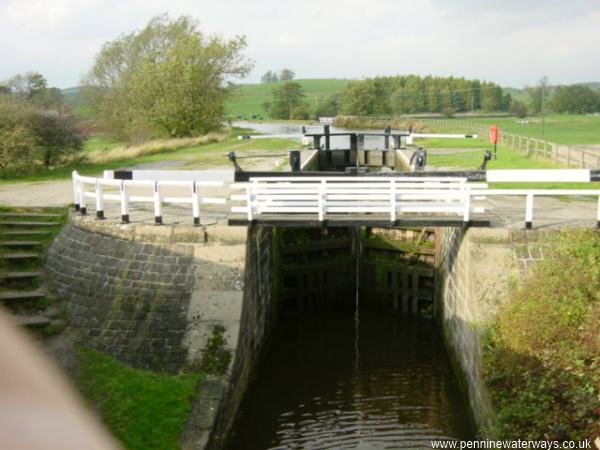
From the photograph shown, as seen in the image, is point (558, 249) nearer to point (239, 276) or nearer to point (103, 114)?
point (239, 276)

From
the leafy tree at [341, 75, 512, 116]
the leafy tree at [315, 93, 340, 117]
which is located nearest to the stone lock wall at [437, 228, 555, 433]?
the leafy tree at [341, 75, 512, 116]

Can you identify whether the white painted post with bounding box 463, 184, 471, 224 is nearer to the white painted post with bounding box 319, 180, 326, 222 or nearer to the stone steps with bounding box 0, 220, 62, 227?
the white painted post with bounding box 319, 180, 326, 222

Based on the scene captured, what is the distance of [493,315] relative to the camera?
1130 cm

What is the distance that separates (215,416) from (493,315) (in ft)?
16.4

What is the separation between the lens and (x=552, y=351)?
1019 cm

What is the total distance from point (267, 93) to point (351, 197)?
144998 millimetres

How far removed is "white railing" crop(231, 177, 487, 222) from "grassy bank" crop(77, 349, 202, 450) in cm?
344

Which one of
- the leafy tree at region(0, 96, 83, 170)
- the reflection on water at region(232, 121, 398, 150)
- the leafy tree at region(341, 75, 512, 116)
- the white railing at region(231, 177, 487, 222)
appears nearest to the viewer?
the white railing at region(231, 177, 487, 222)

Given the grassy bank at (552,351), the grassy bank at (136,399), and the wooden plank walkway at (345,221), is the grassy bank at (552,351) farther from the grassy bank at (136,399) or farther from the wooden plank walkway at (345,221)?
the grassy bank at (136,399)

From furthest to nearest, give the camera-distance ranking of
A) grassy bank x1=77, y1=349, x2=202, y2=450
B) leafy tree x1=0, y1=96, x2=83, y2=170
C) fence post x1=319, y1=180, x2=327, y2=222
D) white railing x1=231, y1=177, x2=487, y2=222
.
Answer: leafy tree x1=0, y1=96, x2=83, y2=170, fence post x1=319, y1=180, x2=327, y2=222, white railing x1=231, y1=177, x2=487, y2=222, grassy bank x1=77, y1=349, x2=202, y2=450

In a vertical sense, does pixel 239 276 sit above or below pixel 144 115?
below

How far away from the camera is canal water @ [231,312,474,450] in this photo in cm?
1111

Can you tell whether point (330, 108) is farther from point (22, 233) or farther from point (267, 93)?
point (22, 233)

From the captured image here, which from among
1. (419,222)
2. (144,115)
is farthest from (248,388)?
(144,115)
